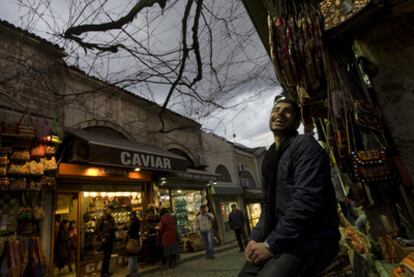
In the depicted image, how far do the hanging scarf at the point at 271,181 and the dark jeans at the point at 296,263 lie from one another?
24 centimetres

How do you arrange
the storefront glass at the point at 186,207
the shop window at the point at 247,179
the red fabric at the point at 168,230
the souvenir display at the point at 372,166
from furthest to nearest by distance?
the shop window at the point at 247,179 < the storefront glass at the point at 186,207 < the red fabric at the point at 168,230 < the souvenir display at the point at 372,166

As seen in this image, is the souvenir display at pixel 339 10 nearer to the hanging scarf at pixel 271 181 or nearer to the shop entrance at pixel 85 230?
the hanging scarf at pixel 271 181

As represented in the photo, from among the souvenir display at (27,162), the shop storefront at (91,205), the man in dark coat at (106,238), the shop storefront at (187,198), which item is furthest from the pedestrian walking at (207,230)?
the souvenir display at (27,162)

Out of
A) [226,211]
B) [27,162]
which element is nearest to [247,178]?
[226,211]

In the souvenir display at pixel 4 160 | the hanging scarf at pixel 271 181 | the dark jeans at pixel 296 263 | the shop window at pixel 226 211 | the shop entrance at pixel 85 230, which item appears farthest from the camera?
the shop window at pixel 226 211

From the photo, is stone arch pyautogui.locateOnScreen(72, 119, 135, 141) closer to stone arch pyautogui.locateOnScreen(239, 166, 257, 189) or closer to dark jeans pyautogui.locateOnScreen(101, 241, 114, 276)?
dark jeans pyautogui.locateOnScreen(101, 241, 114, 276)

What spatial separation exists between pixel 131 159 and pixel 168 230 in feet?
8.03

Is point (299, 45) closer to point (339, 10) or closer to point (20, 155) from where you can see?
point (339, 10)

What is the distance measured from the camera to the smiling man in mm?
1391

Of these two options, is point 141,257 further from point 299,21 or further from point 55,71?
point 299,21

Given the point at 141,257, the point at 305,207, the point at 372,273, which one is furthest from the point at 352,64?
the point at 141,257

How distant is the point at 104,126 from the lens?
906cm

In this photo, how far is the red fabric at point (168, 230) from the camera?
7867mm

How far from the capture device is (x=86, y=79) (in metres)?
8.65
